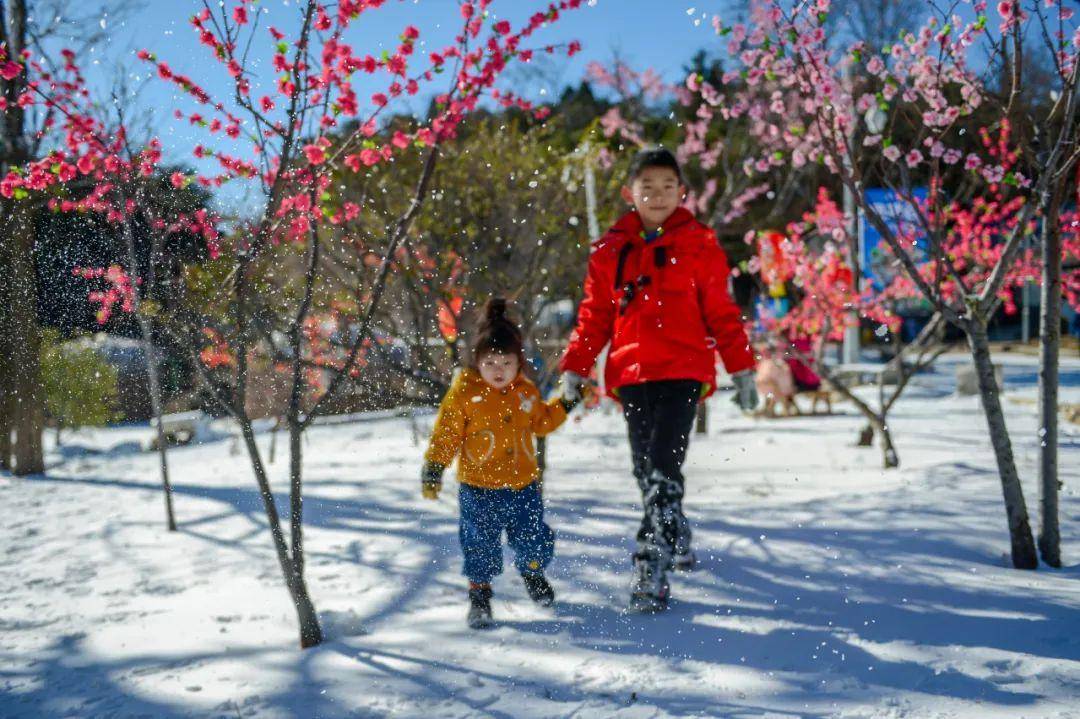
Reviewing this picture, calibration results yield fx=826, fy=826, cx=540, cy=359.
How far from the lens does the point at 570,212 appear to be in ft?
23.2

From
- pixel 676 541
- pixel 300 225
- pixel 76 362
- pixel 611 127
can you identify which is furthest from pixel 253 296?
pixel 611 127

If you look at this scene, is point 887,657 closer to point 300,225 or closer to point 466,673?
point 466,673

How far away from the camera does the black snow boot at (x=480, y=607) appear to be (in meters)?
2.78

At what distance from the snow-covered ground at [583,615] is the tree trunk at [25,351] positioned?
1.18 m

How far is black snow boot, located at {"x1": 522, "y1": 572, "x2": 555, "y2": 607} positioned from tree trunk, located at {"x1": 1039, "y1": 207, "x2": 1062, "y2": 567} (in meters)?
1.81

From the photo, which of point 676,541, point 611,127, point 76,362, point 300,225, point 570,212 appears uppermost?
point 611,127

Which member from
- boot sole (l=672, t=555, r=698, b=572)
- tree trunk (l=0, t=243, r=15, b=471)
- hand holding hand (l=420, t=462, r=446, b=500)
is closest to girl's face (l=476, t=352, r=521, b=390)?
hand holding hand (l=420, t=462, r=446, b=500)

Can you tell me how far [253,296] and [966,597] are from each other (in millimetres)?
2654

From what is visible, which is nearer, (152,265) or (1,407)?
(152,265)


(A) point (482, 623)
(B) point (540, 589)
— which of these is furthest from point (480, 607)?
(B) point (540, 589)

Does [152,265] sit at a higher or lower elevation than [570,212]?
lower

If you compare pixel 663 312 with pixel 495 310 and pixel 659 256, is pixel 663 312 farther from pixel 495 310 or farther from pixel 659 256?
pixel 495 310

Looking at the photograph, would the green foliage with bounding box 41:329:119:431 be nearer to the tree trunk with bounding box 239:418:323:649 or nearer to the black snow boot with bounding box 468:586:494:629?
the tree trunk with bounding box 239:418:323:649

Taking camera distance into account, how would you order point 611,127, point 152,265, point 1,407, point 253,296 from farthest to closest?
point 611,127, point 1,407, point 253,296, point 152,265
